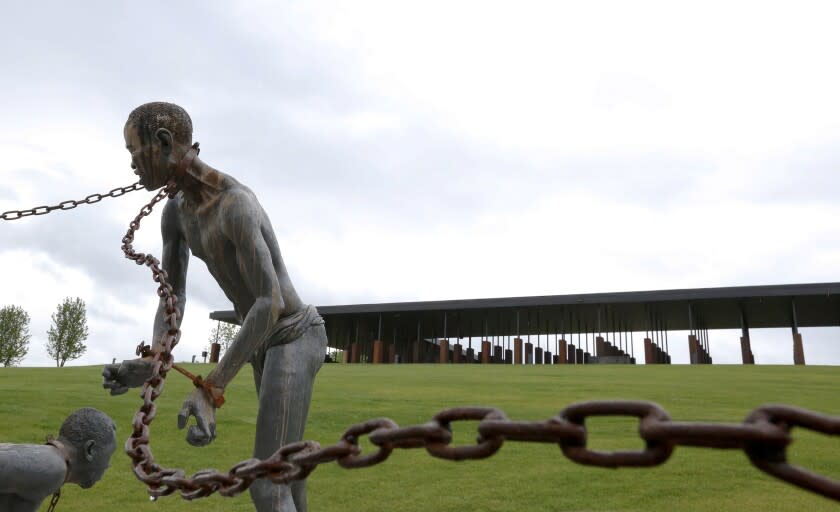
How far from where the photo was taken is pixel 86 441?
3730 millimetres

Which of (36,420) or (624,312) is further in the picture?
(624,312)

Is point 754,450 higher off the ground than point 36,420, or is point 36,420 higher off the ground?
point 754,450

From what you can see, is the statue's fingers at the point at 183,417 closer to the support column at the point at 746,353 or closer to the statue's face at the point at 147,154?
the statue's face at the point at 147,154

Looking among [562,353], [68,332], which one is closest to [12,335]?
[68,332]

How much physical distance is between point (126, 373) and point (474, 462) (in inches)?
238

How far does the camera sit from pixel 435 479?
25.6 feet

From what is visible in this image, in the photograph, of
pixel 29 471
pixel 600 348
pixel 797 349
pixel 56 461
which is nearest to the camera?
pixel 29 471

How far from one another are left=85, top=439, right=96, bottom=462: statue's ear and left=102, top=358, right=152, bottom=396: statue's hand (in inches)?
12.3

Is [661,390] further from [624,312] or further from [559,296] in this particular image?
[624,312]

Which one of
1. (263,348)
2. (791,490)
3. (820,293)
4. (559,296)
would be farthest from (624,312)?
(263,348)

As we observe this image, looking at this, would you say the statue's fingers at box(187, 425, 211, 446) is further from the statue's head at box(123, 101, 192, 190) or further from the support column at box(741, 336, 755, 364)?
the support column at box(741, 336, 755, 364)

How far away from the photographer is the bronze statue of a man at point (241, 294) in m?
3.43

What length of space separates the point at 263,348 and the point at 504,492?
4272mm

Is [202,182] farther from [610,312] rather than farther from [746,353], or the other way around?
[610,312]
